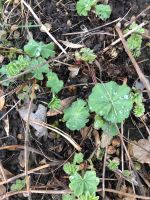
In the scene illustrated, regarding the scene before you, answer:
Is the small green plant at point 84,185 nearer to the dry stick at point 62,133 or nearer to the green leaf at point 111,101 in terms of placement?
the dry stick at point 62,133

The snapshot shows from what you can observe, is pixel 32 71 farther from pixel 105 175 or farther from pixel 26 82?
pixel 105 175

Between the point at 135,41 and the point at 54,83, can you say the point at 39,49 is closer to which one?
the point at 54,83

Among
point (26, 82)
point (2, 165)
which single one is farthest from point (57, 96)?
point (2, 165)

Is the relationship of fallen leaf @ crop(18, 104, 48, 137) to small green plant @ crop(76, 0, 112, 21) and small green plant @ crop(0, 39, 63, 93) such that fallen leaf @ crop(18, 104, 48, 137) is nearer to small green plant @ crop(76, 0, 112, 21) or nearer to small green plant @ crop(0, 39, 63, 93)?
small green plant @ crop(0, 39, 63, 93)

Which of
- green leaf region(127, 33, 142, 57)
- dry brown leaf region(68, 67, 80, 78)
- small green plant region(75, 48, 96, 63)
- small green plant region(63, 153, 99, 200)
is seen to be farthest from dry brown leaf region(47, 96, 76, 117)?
green leaf region(127, 33, 142, 57)

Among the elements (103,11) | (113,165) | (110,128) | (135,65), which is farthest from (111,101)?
(103,11)

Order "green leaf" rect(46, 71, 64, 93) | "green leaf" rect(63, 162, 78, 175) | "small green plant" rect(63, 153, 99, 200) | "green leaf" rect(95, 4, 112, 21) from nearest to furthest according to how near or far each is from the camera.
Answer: "small green plant" rect(63, 153, 99, 200), "green leaf" rect(63, 162, 78, 175), "green leaf" rect(46, 71, 64, 93), "green leaf" rect(95, 4, 112, 21)
